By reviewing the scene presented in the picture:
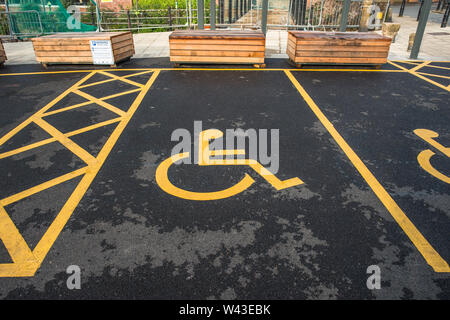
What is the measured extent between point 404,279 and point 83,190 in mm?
3994

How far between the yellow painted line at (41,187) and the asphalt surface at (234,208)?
0.07 metres

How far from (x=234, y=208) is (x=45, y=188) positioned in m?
2.68

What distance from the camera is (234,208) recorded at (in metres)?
3.83

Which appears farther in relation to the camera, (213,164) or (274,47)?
(274,47)

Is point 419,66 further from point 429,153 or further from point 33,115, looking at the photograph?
point 33,115

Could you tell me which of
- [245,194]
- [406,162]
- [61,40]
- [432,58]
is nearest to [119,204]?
[245,194]

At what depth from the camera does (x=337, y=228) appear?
3.52 m

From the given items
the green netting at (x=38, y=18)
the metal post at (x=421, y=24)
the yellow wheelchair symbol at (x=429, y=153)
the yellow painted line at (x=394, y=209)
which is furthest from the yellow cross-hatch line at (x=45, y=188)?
the green netting at (x=38, y=18)

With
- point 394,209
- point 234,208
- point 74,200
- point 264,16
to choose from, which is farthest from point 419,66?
point 74,200

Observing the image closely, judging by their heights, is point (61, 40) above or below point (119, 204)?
above

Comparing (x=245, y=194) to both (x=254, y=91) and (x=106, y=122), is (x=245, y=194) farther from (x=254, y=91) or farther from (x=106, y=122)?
(x=254, y=91)

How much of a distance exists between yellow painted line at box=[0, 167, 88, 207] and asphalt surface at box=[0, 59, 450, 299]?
68 millimetres
